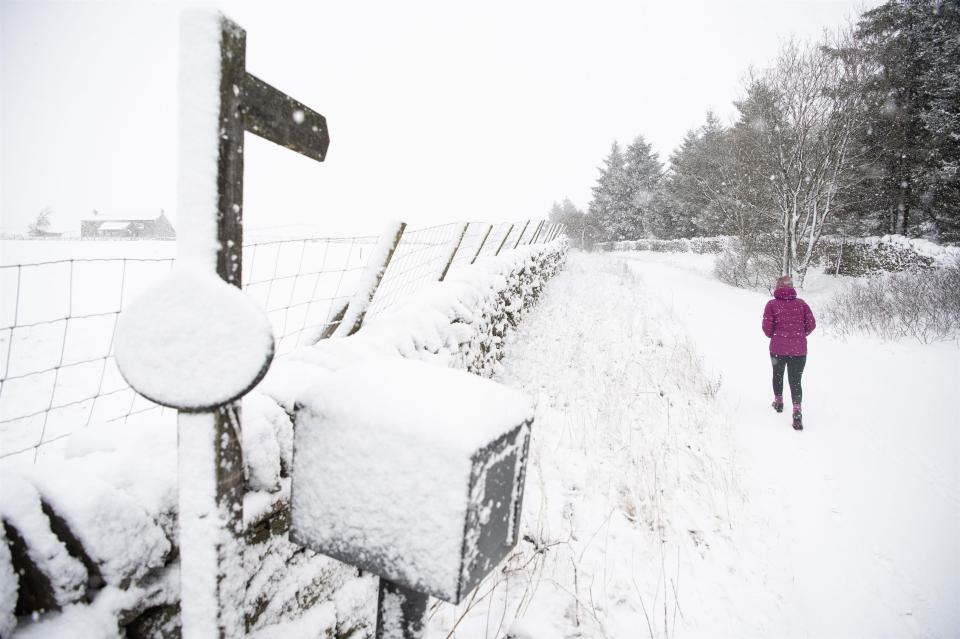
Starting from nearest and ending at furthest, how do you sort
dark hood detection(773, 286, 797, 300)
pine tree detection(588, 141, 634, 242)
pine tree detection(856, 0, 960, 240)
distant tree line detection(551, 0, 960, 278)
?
dark hood detection(773, 286, 797, 300) < distant tree line detection(551, 0, 960, 278) < pine tree detection(856, 0, 960, 240) < pine tree detection(588, 141, 634, 242)

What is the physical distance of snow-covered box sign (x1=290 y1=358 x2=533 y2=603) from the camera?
88 cm

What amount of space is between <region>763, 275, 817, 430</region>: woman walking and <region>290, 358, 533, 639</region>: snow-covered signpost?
4635 mm

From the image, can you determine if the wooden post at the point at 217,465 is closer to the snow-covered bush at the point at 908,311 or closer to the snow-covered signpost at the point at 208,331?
the snow-covered signpost at the point at 208,331

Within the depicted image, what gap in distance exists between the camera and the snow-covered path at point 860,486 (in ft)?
7.94

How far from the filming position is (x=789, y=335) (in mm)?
4574

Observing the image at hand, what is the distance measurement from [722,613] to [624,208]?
117 ft

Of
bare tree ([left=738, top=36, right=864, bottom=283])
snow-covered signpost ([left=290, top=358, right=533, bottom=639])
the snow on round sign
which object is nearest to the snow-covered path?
snow-covered signpost ([left=290, top=358, right=533, bottom=639])

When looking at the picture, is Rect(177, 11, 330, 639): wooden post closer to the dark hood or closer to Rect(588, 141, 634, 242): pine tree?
the dark hood

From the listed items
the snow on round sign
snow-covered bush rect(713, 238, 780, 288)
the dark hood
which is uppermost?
snow-covered bush rect(713, 238, 780, 288)

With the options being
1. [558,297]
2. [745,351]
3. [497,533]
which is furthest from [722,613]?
[558,297]

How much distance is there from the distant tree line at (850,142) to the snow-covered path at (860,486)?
7.75 metres

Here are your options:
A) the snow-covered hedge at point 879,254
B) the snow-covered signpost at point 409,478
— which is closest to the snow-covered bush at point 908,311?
the snow-covered hedge at point 879,254

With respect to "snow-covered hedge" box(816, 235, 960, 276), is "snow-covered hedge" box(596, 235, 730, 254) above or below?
above

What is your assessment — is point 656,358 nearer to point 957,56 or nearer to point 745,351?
point 745,351
